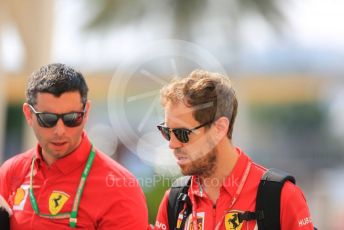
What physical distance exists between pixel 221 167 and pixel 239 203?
250 millimetres

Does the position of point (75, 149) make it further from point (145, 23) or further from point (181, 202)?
point (145, 23)

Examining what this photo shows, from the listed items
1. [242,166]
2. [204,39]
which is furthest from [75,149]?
[204,39]

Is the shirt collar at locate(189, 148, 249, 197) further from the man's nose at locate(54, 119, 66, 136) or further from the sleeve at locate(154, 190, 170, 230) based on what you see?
the man's nose at locate(54, 119, 66, 136)

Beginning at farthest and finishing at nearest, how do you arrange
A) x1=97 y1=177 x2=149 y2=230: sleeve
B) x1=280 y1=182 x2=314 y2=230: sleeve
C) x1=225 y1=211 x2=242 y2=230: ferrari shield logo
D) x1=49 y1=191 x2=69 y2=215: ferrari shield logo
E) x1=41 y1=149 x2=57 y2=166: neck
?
x1=41 y1=149 x2=57 y2=166: neck → x1=49 y1=191 x2=69 y2=215: ferrari shield logo → x1=97 y1=177 x2=149 y2=230: sleeve → x1=225 y1=211 x2=242 y2=230: ferrari shield logo → x1=280 y1=182 x2=314 y2=230: sleeve

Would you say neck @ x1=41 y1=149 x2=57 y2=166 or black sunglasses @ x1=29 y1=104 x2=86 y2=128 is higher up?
black sunglasses @ x1=29 y1=104 x2=86 y2=128

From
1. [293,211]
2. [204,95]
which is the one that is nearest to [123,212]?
[204,95]

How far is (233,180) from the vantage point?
4551 mm

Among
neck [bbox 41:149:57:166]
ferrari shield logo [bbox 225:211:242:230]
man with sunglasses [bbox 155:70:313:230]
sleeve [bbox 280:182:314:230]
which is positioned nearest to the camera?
sleeve [bbox 280:182:314:230]

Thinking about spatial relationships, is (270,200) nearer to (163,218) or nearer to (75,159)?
(163,218)

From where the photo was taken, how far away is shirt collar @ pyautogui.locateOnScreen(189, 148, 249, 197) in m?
4.52

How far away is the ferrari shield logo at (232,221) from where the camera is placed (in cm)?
440

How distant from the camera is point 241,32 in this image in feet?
79.2

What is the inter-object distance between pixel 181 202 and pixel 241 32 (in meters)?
19.9

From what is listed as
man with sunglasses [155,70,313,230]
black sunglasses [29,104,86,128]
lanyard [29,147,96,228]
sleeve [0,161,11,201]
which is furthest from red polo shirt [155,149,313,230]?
sleeve [0,161,11,201]
